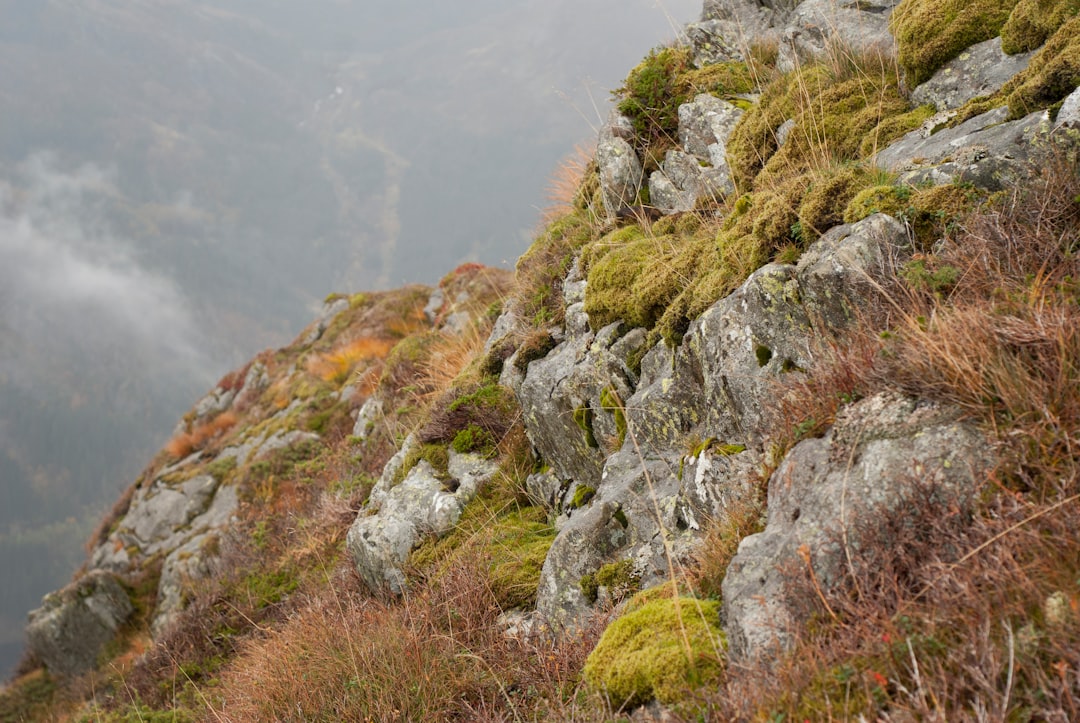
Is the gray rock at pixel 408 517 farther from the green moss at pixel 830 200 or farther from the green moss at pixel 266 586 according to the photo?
the green moss at pixel 830 200

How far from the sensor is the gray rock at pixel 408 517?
22.5 feet

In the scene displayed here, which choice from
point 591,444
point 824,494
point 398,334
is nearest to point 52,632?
point 398,334

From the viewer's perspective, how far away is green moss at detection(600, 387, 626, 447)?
18.1ft

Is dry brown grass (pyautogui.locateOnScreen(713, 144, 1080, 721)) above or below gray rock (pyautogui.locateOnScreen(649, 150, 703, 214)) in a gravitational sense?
below

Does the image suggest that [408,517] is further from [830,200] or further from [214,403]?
[214,403]

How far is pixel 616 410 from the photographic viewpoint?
5.61 metres

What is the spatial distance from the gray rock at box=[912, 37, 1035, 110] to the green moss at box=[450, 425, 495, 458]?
5.48 meters

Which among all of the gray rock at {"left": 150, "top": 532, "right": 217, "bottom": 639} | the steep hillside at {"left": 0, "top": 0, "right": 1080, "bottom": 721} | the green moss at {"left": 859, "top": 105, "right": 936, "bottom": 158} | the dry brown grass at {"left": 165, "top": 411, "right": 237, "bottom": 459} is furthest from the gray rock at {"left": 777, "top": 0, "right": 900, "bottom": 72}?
the dry brown grass at {"left": 165, "top": 411, "right": 237, "bottom": 459}

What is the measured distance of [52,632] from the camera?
13.9m

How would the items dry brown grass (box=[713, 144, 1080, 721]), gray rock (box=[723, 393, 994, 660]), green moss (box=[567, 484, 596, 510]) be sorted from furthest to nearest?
green moss (box=[567, 484, 596, 510]), gray rock (box=[723, 393, 994, 660]), dry brown grass (box=[713, 144, 1080, 721])

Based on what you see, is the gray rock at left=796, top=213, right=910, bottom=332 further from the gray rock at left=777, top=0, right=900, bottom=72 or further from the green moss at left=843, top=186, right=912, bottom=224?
the gray rock at left=777, top=0, right=900, bottom=72

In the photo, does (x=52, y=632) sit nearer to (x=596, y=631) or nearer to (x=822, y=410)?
(x=596, y=631)

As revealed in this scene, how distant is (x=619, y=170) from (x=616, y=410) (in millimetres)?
3723

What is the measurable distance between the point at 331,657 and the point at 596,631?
1.87 meters
